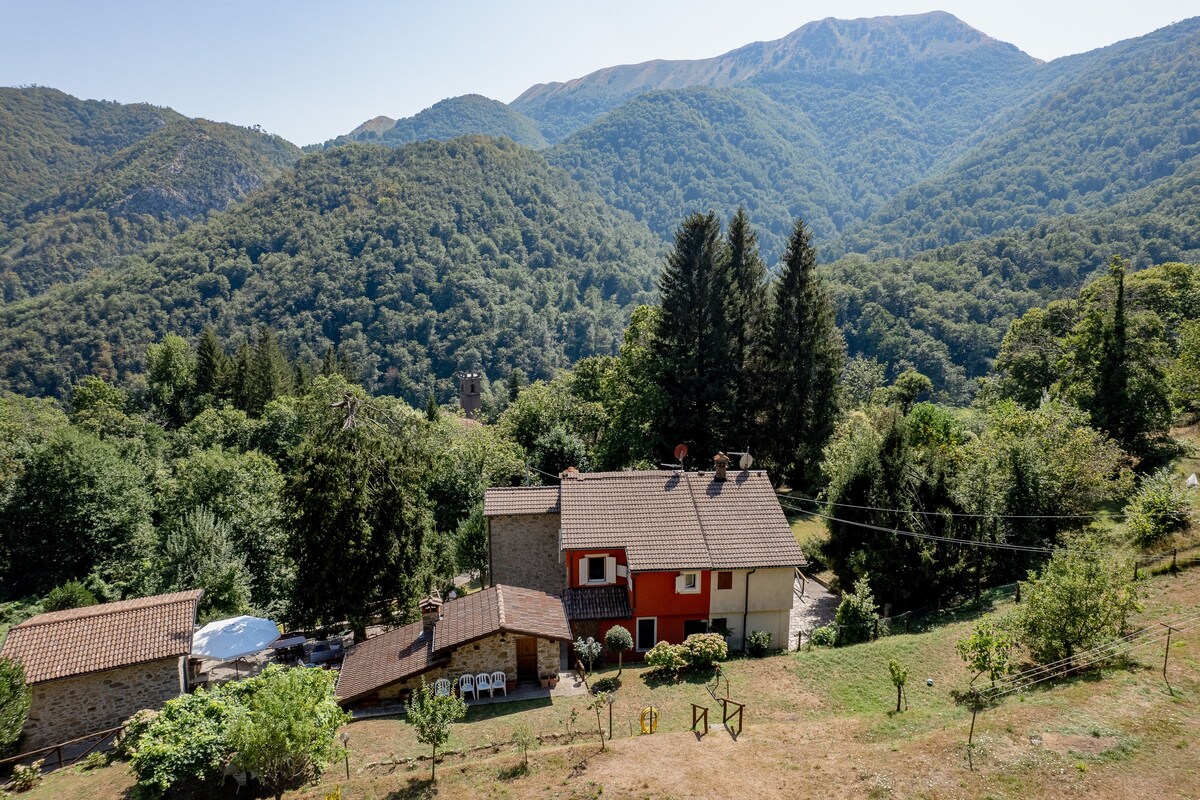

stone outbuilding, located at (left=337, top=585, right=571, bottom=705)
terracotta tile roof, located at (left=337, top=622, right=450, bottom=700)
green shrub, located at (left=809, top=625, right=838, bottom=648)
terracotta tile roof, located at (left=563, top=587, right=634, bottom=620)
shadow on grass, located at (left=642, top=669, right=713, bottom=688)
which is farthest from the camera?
terracotta tile roof, located at (left=563, top=587, right=634, bottom=620)

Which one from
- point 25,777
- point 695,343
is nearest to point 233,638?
point 25,777

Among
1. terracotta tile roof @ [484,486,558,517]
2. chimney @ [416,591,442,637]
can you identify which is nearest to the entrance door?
chimney @ [416,591,442,637]

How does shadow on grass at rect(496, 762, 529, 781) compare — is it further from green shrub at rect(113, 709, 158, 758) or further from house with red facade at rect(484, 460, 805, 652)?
green shrub at rect(113, 709, 158, 758)

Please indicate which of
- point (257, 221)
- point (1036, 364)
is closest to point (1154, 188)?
point (1036, 364)

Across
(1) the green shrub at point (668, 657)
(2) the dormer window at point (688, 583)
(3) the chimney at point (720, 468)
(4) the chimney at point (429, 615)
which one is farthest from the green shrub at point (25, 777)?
(3) the chimney at point (720, 468)

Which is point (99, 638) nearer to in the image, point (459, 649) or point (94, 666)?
point (94, 666)

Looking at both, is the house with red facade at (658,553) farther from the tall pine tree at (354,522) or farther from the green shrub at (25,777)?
the green shrub at (25,777)
